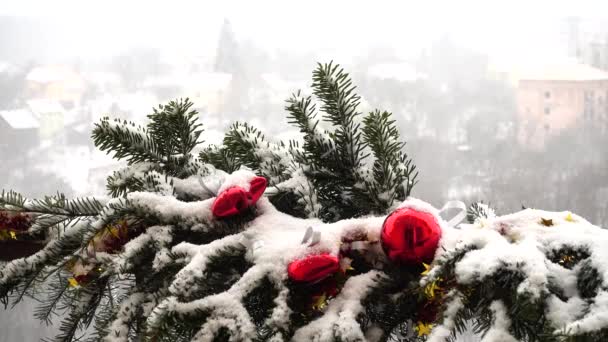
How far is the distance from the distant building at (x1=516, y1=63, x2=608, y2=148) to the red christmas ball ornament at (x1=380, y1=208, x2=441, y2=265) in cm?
686

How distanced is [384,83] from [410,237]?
7.78 m

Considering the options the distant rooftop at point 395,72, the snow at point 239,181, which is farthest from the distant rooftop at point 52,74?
the snow at point 239,181

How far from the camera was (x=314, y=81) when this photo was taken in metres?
0.37

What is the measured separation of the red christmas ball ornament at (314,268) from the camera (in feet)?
0.85

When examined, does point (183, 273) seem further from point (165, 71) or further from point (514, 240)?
point (165, 71)

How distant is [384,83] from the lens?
787cm

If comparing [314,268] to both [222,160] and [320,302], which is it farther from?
[222,160]

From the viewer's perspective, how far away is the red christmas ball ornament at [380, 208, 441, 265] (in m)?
0.26

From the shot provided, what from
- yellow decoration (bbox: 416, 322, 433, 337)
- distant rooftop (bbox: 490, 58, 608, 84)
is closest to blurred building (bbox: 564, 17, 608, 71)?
distant rooftop (bbox: 490, 58, 608, 84)

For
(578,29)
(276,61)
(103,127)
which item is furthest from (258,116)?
(103,127)

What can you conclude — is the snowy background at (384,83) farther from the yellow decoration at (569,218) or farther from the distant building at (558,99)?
the yellow decoration at (569,218)

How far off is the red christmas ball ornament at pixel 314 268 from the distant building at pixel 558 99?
6.89 m

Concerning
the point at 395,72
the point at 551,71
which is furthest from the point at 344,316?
the point at 395,72

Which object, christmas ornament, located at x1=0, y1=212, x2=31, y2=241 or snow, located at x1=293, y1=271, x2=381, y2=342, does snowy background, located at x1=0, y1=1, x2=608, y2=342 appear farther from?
snow, located at x1=293, y1=271, x2=381, y2=342
